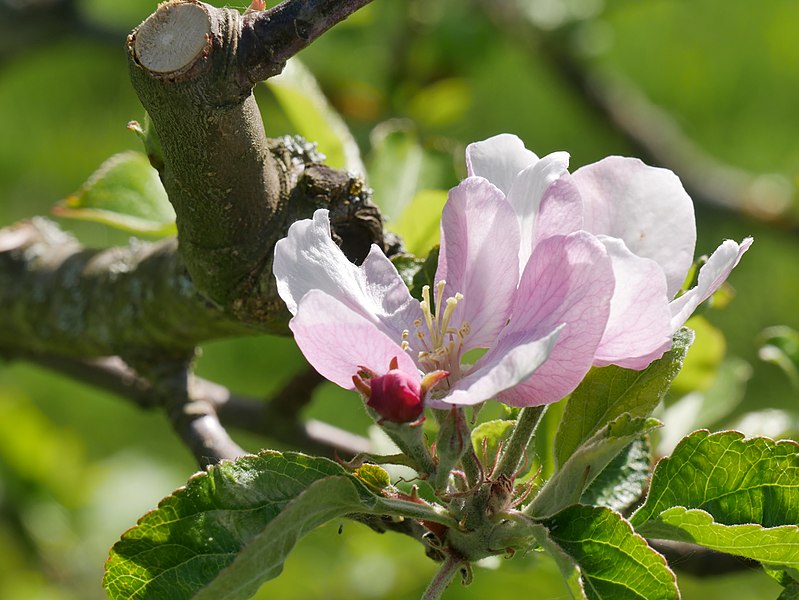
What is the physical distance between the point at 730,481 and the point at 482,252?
0.20m

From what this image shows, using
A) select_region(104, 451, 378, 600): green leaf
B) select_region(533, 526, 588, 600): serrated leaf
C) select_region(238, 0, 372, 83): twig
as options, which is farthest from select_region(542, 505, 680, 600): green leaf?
select_region(238, 0, 372, 83): twig

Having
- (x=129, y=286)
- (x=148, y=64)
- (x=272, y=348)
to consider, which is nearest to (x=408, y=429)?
(x=148, y=64)

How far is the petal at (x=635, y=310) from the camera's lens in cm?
52

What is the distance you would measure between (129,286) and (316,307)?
43 cm

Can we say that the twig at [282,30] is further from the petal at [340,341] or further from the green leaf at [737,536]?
the green leaf at [737,536]

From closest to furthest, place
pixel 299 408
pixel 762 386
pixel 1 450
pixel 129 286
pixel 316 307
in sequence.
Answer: pixel 316 307 → pixel 129 286 → pixel 299 408 → pixel 1 450 → pixel 762 386

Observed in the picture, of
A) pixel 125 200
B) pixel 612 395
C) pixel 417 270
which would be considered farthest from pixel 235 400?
pixel 612 395

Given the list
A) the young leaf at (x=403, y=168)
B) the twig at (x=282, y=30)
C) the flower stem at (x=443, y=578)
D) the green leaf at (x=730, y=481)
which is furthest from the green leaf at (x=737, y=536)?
the young leaf at (x=403, y=168)

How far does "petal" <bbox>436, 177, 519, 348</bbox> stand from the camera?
Result: 1.84ft

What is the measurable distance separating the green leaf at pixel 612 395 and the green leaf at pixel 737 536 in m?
0.06

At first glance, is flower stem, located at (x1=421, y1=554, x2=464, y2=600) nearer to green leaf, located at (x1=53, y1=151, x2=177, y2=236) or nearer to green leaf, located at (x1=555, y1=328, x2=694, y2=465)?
green leaf, located at (x1=555, y1=328, x2=694, y2=465)

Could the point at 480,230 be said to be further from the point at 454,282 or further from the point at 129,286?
the point at 129,286

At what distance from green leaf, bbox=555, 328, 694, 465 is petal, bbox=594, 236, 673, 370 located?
0.14 ft

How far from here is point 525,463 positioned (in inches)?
26.0
